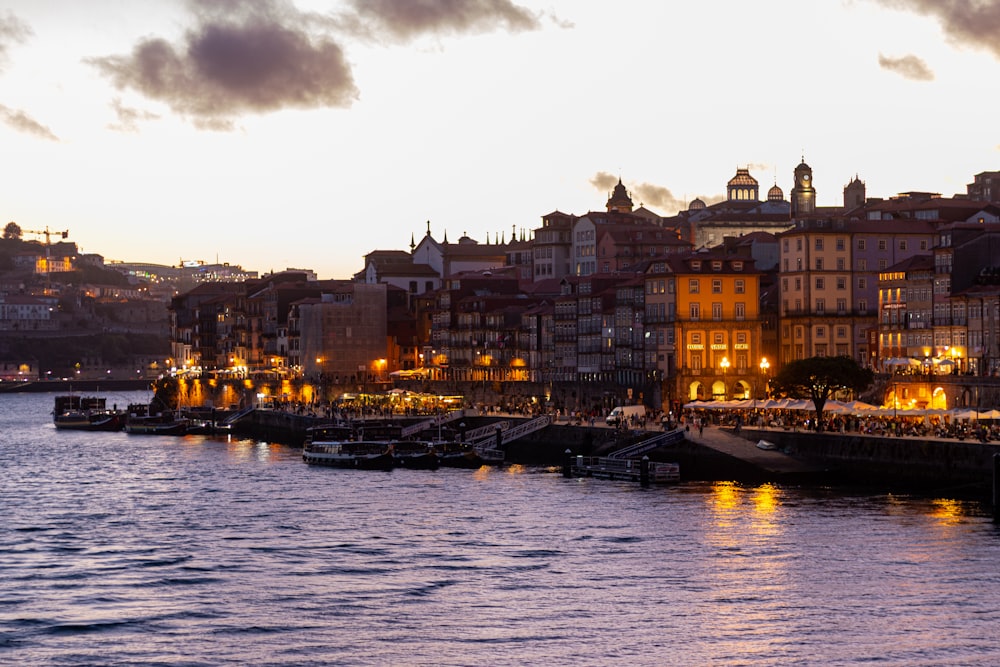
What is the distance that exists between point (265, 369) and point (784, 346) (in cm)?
7241

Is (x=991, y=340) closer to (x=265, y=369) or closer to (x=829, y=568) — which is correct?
(x=829, y=568)

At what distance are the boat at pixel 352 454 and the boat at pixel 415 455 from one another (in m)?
0.41

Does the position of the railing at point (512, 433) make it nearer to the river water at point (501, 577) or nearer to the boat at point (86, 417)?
the river water at point (501, 577)

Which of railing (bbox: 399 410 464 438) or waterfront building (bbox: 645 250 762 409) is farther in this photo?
railing (bbox: 399 410 464 438)

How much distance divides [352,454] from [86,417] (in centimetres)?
7269

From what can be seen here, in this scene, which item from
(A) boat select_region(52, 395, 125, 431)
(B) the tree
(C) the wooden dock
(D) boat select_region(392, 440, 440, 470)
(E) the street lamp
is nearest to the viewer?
(C) the wooden dock

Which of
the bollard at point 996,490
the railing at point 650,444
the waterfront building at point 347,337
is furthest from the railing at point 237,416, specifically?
the bollard at point 996,490

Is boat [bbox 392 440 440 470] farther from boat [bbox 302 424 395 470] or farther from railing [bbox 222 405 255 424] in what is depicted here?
railing [bbox 222 405 255 424]

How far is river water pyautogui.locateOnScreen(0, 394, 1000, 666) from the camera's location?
48438mm

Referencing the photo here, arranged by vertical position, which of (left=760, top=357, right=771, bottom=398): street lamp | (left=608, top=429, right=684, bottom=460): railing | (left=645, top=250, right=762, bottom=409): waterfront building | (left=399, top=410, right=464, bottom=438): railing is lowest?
(left=608, top=429, right=684, bottom=460): railing

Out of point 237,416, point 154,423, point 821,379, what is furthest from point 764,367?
point 154,423

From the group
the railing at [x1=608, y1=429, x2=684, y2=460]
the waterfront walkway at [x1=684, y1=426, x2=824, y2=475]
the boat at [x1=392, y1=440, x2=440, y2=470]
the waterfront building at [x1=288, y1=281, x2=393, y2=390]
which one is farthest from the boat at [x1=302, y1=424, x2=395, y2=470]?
the waterfront building at [x1=288, y1=281, x2=393, y2=390]

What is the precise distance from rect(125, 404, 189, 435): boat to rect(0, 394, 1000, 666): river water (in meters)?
67.5

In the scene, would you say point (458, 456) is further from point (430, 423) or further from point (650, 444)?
point (430, 423)
